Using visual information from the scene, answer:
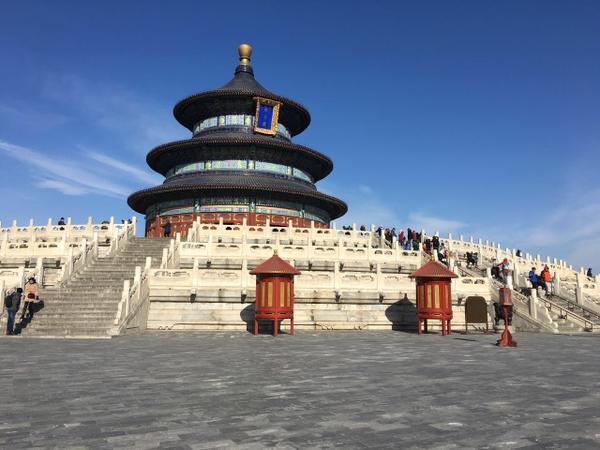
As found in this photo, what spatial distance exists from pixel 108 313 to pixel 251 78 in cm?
3619

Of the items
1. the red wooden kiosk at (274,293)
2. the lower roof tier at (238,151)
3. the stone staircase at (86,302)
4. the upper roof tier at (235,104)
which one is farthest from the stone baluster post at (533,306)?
the upper roof tier at (235,104)

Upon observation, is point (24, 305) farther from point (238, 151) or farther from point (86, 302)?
point (238, 151)

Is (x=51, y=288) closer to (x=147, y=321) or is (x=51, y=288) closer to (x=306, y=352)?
(x=147, y=321)

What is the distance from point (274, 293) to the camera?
1586 centimetres

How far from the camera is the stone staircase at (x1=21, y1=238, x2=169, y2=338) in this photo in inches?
593

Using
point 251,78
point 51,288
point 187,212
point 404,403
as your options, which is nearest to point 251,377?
point 404,403

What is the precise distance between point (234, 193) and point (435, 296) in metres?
23.7

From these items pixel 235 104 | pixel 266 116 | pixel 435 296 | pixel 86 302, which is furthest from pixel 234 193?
pixel 435 296

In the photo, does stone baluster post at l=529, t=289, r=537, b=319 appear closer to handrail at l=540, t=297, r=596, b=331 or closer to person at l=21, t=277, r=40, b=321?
handrail at l=540, t=297, r=596, b=331

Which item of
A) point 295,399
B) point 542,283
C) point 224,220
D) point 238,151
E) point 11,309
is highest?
point 238,151

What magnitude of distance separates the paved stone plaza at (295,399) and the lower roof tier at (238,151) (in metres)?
30.3

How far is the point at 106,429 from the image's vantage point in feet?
14.9

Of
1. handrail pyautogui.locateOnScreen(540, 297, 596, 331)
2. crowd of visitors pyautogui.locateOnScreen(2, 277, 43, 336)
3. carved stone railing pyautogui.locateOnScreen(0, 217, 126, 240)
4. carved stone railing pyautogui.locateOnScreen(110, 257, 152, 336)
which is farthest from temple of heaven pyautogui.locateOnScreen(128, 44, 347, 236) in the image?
crowd of visitors pyautogui.locateOnScreen(2, 277, 43, 336)

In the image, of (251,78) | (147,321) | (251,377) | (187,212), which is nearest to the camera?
(251,377)
